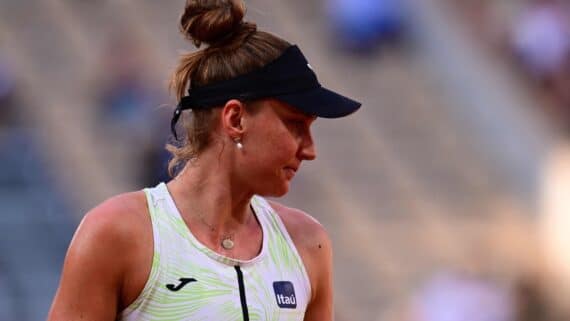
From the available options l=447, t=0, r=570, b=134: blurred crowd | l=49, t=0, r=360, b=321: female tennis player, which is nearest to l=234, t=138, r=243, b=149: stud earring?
l=49, t=0, r=360, b=321: female tennis player

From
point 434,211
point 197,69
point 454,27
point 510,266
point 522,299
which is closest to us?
point 197,69

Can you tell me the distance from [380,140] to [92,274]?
915 cm

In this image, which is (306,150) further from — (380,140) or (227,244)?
(380,140)

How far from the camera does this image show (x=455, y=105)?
43.4ft

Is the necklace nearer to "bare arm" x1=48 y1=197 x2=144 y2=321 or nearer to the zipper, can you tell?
the zipper

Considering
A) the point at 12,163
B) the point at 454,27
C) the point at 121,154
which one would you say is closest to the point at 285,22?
the point at 454,27

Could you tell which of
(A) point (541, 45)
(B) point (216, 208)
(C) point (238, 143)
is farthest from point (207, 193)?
(A) point (541, 45)

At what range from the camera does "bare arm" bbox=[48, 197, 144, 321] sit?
3.61 meters

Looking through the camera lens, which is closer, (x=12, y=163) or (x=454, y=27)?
(x=12, y=163)

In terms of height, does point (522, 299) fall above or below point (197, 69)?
below

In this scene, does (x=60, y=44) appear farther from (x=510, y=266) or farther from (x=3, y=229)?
(x=510, y=266)

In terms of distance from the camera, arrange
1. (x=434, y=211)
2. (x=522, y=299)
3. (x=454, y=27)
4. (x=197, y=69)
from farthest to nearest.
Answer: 1. (x=454, y=27)
2. (x=434, y=211)
3. (x=522, y=299)
4. (x=197, y=69)

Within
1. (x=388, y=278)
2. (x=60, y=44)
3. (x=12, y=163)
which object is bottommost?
(x=388, y=278)

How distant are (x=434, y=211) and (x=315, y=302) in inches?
318
